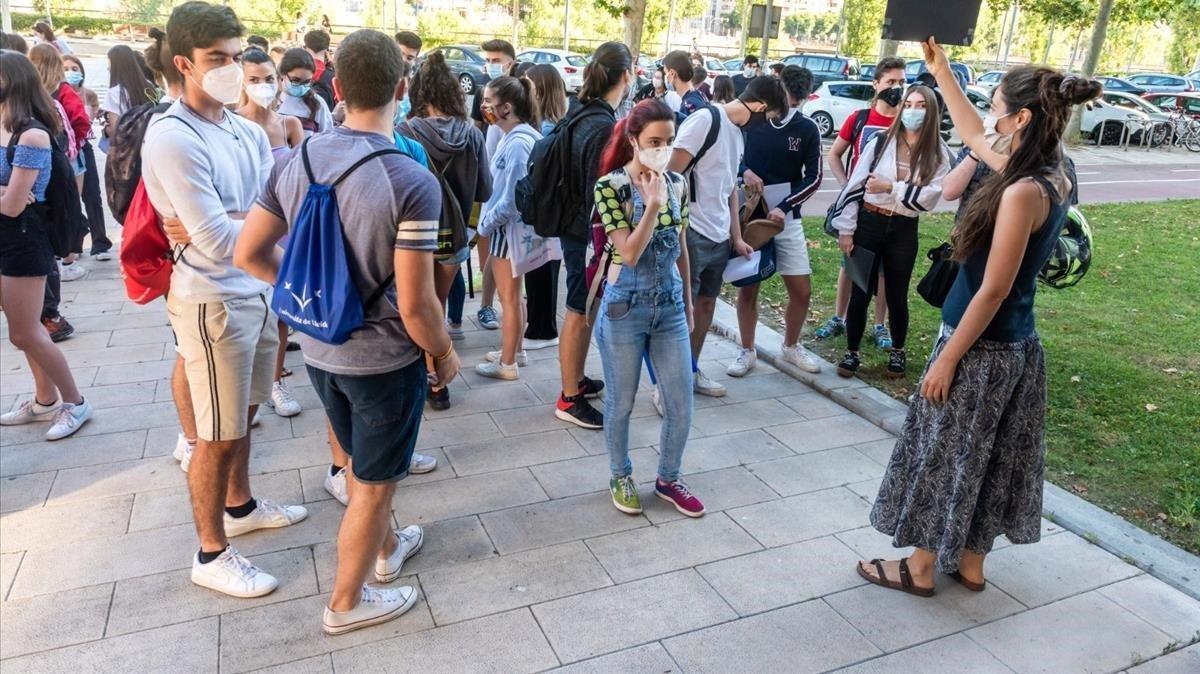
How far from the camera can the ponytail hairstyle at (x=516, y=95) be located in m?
4.84

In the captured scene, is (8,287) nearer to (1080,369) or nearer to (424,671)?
(424,671)

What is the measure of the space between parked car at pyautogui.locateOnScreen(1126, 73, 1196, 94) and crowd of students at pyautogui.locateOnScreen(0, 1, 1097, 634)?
3003cm

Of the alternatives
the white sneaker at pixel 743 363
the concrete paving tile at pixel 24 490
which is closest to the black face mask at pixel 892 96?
the white sneaker at pixel 743 363

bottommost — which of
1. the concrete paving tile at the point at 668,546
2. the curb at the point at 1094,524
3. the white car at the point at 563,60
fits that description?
the concrete paving tile at the point at 668,546

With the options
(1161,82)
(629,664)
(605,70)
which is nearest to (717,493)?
(629,664)

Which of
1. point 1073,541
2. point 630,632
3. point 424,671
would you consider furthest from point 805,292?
point 424,671

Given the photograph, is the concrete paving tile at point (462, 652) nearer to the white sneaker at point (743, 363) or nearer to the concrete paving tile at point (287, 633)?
the concrete paving tile at point (287, 633)

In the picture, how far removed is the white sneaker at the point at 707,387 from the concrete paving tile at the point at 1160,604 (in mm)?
2219

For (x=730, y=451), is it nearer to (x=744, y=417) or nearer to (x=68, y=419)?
(x=744, y=417)

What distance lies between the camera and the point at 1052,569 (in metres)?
3.26

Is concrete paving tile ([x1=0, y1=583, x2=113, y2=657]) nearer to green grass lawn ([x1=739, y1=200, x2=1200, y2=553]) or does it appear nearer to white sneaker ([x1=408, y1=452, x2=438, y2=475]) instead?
white sneaker ([x1=408, y1=452, x2=438, y2=475])

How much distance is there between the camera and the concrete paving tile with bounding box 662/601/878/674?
2.68 metres

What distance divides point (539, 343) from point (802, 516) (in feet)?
8.28

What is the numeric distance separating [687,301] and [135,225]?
7.10ft
